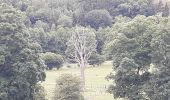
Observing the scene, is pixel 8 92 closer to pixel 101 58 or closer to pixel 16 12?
Result: pixel 16 12

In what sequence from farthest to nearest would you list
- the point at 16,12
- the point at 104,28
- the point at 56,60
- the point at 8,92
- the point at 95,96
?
the point at 104,28 → the point at 56,60 → the point at 95,96 → the point at 16,12 → the point at 8,92

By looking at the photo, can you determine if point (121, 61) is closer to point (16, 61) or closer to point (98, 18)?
point (16, 61)

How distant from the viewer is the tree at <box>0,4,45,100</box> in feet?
143

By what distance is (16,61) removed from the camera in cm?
4431

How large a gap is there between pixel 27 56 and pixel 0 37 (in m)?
3.14

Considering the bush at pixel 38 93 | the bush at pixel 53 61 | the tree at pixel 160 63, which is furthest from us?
the bush at pixel 53 61

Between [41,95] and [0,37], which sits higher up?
[0,37]

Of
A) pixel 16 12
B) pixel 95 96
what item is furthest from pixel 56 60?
pixel 16 12

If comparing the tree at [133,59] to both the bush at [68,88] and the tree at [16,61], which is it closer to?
the bush at [68,88]

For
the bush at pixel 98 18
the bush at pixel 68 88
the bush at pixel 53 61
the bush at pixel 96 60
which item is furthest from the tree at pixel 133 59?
the bush at pixel 98 18

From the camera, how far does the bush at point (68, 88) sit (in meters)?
45.8

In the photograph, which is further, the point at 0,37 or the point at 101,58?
the point at 101,58

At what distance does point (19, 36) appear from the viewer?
45250mm

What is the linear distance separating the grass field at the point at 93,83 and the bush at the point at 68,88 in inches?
153
